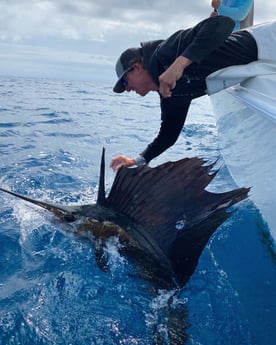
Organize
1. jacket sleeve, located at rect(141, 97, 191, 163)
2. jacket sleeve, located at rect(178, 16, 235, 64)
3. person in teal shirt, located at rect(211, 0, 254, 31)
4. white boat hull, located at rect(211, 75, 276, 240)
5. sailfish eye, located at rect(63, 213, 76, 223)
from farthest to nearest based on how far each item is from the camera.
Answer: person in teal shirt, located at rect(211, 0, 254, 31) < jacket sleeve, located at rect(141, 97, 191, 163) < white boat hull, located at rect(211, 75, 276, 240) < jacket sleeve, located at rect(178, 16, 235, 64) < sailfish eye, located at rect(63, 213, 76, 223)

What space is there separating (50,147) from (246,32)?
188 inches

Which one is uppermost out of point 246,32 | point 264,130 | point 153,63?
point 246,32

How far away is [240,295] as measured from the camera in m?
2.51

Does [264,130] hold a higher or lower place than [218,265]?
higher

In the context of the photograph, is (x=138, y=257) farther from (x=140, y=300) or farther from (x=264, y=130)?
(x=264, y=130)

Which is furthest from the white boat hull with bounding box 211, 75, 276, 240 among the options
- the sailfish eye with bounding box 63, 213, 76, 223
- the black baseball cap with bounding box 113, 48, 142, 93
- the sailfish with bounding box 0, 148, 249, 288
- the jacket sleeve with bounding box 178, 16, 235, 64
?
the sailfish eye with bounding box 63, 213, 76, 223

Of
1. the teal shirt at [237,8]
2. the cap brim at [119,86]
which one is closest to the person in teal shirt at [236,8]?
the teal shirt at [237,8]

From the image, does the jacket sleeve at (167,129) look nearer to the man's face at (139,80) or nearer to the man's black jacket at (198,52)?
the man's black jacket at (198,52)

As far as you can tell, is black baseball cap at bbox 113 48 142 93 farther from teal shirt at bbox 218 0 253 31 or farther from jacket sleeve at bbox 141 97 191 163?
teal shirt at bbox 218 0 253 31

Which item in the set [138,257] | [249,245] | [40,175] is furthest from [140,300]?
[40,175]

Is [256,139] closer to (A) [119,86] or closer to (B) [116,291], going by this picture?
(A) [119,86]

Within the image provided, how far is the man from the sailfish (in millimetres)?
402

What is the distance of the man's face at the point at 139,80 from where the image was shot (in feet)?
9.48

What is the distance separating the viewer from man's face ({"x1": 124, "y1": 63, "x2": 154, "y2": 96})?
9.48 feet
